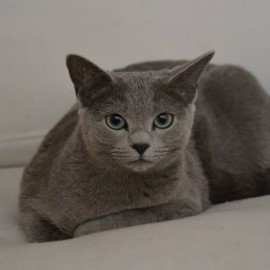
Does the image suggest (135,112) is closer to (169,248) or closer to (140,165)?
(140,165)

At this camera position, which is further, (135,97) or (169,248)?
(135,97)

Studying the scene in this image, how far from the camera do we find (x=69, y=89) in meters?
2.17

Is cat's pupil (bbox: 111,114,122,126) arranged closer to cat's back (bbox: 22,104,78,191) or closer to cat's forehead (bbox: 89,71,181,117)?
cat's forehead (bbox: 89,71,181,117)

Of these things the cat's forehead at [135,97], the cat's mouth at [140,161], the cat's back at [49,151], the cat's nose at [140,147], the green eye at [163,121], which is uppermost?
the cat's forehead at [135,97]

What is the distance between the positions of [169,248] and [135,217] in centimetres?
27

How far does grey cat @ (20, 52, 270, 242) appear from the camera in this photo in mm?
1299

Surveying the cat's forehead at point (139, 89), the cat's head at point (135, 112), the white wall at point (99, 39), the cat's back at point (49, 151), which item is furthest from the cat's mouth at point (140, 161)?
the white wall at point (99, 39)

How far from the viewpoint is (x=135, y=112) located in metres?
1.28

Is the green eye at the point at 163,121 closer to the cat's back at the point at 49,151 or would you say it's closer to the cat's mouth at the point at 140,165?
the cat's mouth at the point at 140,165

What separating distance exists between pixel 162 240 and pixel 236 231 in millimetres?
148

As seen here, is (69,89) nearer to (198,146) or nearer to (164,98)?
(198,146)

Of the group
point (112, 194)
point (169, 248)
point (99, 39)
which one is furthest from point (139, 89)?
point (99, 39)

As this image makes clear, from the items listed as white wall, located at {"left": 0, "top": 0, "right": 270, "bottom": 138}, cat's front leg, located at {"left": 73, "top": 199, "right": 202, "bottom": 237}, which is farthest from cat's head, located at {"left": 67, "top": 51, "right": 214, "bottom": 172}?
white wall, located at {"left": 0, "top": 0, "right": 270, "bottom": 138}

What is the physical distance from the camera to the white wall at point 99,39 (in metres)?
2.16
